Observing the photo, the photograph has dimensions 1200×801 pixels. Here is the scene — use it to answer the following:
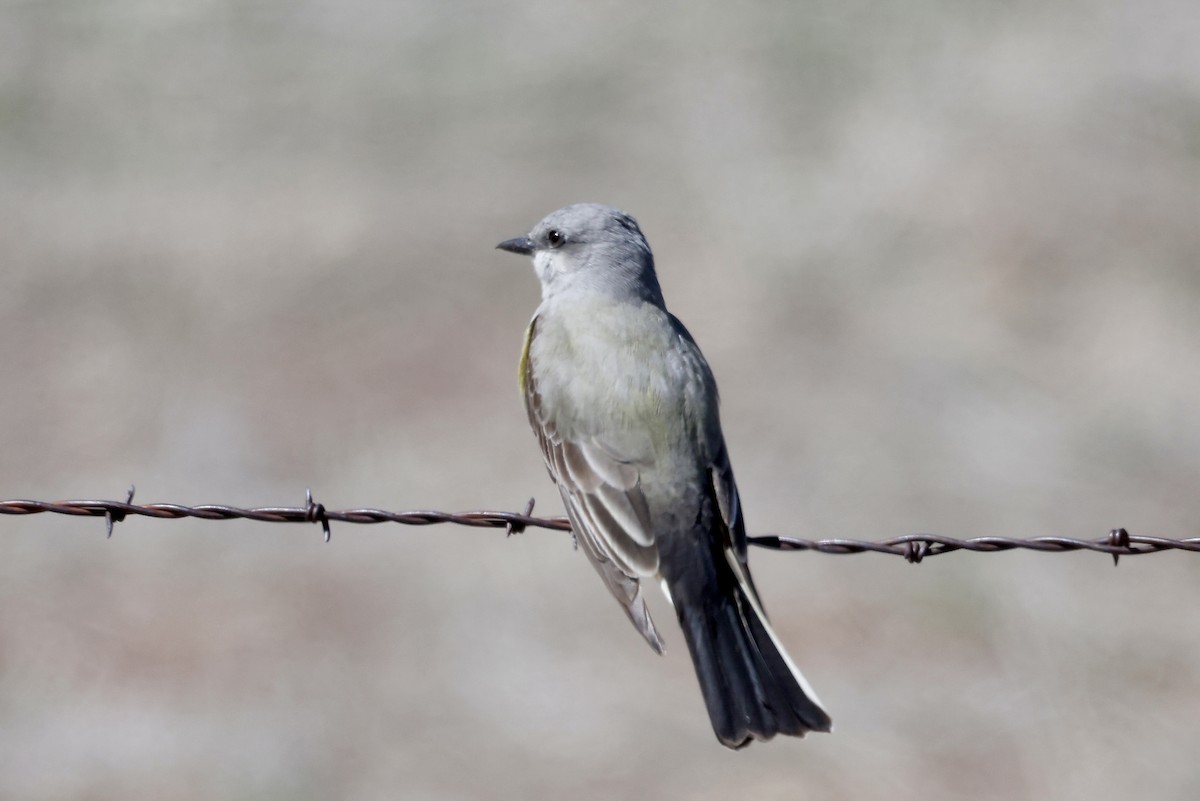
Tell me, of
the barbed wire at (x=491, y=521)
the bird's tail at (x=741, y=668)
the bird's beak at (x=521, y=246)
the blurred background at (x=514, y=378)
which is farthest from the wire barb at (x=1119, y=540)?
the blurred background at (x=514, y=378)

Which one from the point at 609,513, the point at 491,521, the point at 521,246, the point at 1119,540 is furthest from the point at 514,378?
the point at 1119,540

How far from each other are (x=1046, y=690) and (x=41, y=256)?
13534mm

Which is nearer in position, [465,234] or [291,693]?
[291,693]

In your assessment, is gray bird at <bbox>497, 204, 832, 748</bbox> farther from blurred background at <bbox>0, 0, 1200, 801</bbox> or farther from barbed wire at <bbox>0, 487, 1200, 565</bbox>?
blurred background at <bbox>0, 0, 1200, 801</bbox>

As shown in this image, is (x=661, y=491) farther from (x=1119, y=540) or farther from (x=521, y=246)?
(x=521, y=246)

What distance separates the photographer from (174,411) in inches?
632

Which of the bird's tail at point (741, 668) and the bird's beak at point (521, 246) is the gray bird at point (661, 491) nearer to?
the bird's tail at point (741, 668)

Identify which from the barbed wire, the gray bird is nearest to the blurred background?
the gray bird

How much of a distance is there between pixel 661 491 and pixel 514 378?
1035 cm

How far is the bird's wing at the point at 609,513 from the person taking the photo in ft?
18.5

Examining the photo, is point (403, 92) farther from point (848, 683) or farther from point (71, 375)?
point (848, 683)

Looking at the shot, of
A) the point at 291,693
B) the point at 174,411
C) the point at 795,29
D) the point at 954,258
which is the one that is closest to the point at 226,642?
the point at 291,693

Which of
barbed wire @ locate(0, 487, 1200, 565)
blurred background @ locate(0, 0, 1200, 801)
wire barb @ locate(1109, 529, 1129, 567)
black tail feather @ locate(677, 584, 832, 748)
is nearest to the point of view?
barbed wire @ locate(0, 487, 1200, 565)

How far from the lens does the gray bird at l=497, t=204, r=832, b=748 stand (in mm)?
5250
